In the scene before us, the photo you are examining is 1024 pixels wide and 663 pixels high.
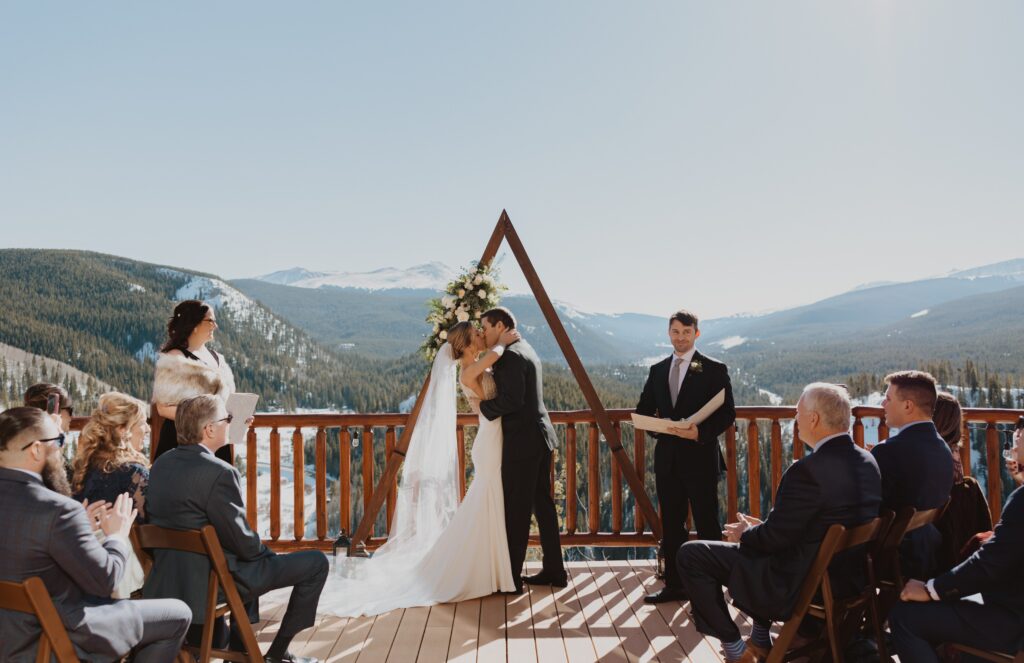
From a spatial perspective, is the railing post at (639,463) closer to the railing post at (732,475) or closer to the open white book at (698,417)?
the railing post at (732,475)

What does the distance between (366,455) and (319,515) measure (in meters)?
0.59

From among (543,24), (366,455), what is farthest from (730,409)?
(543,24)

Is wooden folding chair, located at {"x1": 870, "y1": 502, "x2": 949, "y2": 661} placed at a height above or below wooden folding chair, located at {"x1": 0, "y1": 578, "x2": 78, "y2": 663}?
below

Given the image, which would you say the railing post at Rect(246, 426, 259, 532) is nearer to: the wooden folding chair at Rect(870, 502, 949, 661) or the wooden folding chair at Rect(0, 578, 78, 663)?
the wooden folding chair at Rect(0, 578, 78, 663)

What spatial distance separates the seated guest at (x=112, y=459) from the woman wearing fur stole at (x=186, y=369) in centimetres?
26

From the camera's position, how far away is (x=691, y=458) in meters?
4.59

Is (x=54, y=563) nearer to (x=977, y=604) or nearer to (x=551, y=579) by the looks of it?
(x=977, y=604)

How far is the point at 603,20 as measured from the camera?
10250mm

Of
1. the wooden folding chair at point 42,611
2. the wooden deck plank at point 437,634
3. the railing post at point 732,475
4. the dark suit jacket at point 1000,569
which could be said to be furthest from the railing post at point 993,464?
the wooden folding chair at point 42,611

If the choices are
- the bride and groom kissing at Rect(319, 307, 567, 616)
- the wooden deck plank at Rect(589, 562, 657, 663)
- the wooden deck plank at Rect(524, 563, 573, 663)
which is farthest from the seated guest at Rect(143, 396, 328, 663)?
the wooden deck plank at Rect(589, 562, 657, 663)

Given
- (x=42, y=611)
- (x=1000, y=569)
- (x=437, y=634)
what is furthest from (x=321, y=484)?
(x=1000, y=569)

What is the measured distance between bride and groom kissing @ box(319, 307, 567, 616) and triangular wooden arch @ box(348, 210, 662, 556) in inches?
18.8

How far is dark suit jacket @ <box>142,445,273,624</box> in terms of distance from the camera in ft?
9.41

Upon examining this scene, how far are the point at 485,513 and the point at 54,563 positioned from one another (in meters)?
2.72
